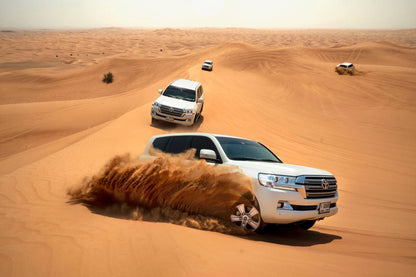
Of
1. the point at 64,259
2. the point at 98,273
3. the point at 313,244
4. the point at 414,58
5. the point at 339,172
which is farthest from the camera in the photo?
the point at 414,58

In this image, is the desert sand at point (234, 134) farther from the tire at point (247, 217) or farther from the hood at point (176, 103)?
the hood at point (176, 103)

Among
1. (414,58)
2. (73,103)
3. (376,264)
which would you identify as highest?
(414,58)

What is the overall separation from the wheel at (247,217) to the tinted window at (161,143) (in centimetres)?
208

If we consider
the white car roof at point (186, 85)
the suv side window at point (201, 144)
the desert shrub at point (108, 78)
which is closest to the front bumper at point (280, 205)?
the suv side window at point (201, 144)

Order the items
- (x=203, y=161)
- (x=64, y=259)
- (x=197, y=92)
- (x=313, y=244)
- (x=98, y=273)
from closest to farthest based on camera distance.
Result: (x=98, y=273) → (x=64, y=259) → (x=313, y=244) → (x=203, y=161) → (x=197, y=92)

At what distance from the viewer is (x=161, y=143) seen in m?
6.29

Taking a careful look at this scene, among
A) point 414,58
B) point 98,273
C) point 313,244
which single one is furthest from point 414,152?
point 414,58

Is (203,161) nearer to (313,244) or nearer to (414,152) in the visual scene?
(313,244)

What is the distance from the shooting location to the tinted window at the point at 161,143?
6.20m

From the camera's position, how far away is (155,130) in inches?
537

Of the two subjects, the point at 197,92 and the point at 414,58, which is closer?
the point at 197,92

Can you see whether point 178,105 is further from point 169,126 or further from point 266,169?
point 266,169

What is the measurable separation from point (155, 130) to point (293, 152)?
606cm

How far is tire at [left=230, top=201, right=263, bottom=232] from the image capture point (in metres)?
4.74
